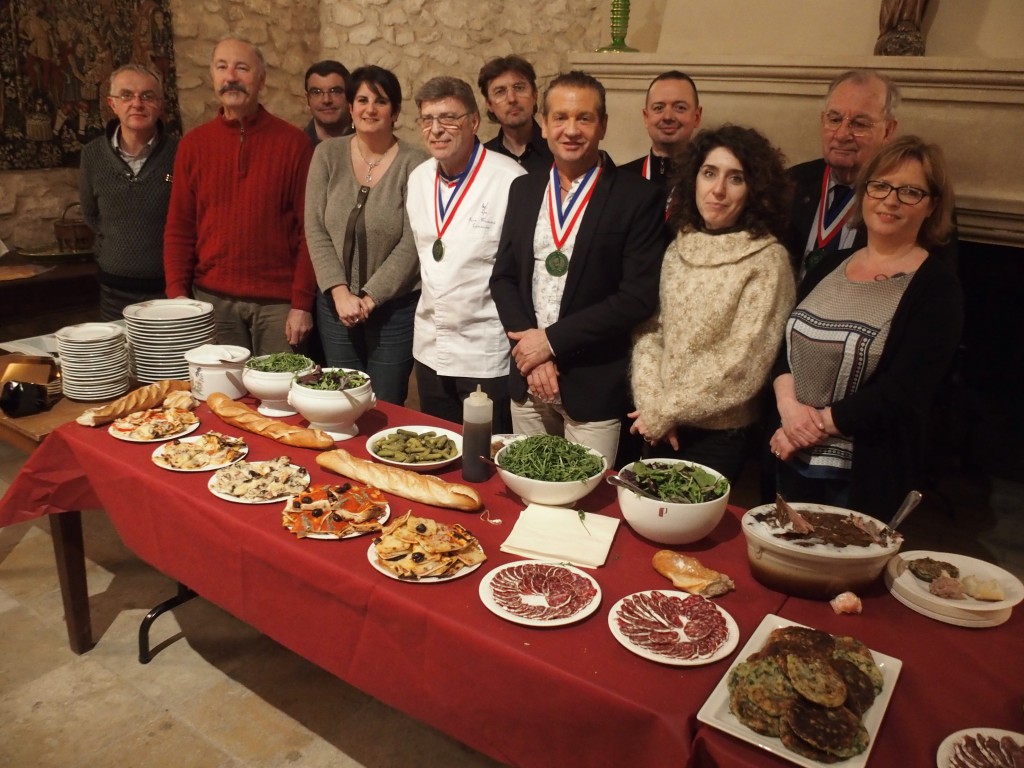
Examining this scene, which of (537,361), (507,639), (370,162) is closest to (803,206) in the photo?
(537,361)

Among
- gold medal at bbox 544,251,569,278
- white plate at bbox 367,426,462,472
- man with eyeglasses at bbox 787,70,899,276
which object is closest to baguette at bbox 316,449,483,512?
white plate at bbox 367,426,462,472

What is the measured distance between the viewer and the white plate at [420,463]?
1924 millimetres

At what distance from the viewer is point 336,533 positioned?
1619 millimetres

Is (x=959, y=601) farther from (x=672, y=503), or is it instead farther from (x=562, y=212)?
(x=562, y=212)

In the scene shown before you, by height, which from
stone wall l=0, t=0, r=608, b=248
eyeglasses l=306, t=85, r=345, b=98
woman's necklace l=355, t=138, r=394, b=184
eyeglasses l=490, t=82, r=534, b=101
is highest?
stone wall l=0, t=0, r=608, b=248

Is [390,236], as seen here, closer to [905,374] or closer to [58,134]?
[905,374]

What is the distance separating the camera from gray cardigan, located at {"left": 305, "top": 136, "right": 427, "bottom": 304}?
2.82 meters

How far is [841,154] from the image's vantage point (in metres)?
2.37

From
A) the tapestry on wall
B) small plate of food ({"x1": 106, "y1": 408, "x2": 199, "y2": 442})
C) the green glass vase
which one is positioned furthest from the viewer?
the green glass vase

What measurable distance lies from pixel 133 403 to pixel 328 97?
196 centimetres

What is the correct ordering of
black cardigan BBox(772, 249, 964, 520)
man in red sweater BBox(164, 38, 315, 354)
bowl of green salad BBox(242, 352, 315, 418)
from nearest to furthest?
1. black cardigan BBox(772, 249, 964, 520)
2. bowl of green salad BBox(242, 352, 315, 418)
3. man in red sweater BBox(164, 38, 315, 354)

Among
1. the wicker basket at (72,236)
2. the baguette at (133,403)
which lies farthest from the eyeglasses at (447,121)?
the wicker basket at (72,236)

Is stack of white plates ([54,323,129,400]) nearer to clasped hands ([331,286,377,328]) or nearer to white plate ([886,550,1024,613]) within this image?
clasped hands ([331,286,377,328])

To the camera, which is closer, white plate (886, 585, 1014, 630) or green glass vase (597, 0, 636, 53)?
white plate (886, 585, 1014, 630)
